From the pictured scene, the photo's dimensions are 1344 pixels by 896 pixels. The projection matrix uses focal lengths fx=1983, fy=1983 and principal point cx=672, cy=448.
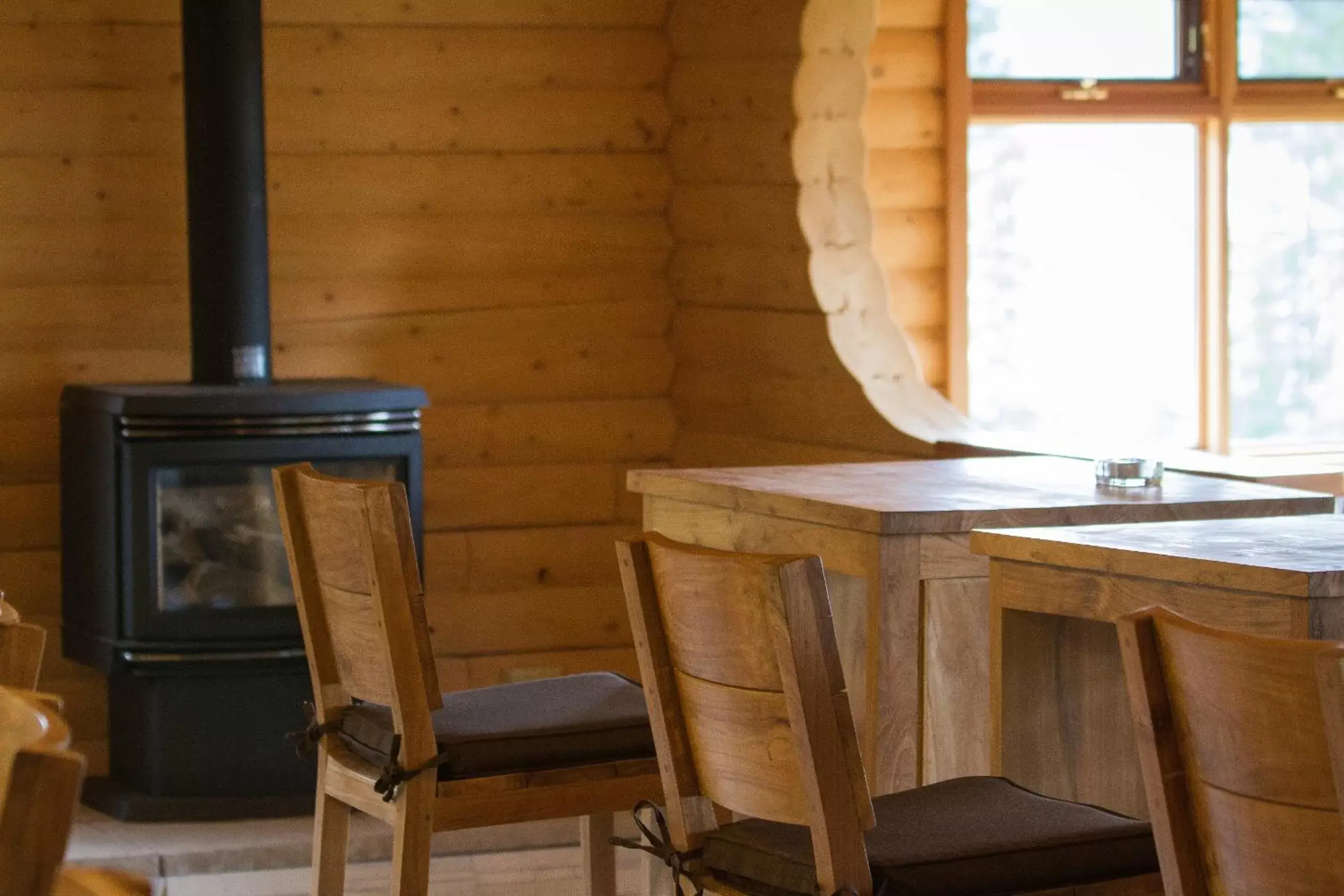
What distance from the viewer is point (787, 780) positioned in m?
1.83

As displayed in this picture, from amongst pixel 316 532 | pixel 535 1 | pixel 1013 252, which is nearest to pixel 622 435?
pixel 535 1

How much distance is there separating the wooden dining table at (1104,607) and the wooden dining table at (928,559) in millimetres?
83

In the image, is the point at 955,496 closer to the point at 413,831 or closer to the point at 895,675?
the point at 895,675

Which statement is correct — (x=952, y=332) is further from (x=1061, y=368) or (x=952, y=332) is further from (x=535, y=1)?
(x=535, y=1)

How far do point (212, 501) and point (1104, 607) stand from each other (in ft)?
7.64

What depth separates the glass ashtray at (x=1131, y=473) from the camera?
2912 mm

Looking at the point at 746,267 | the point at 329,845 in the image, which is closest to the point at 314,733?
the point at 329,845

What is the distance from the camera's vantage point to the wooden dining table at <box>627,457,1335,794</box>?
264 centimetres

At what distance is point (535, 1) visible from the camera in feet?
15.8

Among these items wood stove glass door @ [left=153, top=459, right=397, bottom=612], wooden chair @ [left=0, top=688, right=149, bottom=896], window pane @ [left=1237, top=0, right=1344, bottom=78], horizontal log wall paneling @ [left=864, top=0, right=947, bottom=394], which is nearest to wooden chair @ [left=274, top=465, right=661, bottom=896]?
wooden chair @ [left=0, top=688, right=149, bottom=896]

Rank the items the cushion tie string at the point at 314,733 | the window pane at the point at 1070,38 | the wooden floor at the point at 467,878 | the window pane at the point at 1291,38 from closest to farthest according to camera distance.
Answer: the cushion tie string at the point at 314,733
the wooden floor at the point at 467,878
the window pane at the point at 1070,38
the window pane at the point at 1291,38

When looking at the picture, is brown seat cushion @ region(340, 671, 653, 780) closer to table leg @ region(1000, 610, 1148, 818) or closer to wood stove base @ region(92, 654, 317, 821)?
table leg @ region(1000, 610, 1148, 818)

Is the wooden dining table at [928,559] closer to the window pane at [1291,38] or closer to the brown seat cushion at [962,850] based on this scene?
the brown seat cushion at [962,850]

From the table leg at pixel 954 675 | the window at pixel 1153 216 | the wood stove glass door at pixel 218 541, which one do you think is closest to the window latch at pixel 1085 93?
the window at pixel 1153 216
